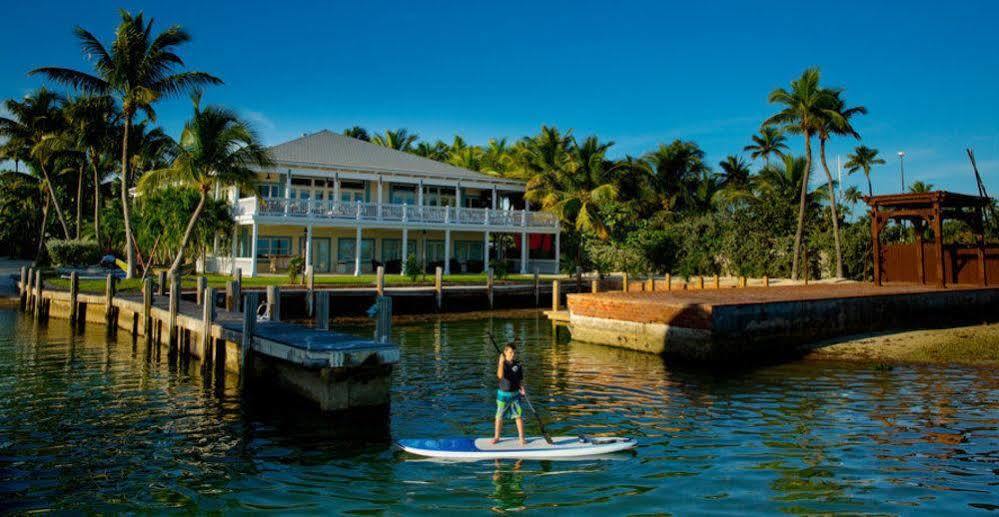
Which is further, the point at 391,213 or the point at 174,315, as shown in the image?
the point at 391,213

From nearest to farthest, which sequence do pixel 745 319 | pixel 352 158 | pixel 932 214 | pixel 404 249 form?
pixel 745 319
pixel 932 214
pixel 404 249
pixel 352 158

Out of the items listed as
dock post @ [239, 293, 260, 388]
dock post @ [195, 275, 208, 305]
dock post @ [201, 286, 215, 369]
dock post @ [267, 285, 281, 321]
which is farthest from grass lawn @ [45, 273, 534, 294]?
dock post @ [239, 293, 260, 388]

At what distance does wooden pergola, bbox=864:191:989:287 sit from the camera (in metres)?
23.9

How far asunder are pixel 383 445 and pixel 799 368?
1052 cm

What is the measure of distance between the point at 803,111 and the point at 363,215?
77.3 ft

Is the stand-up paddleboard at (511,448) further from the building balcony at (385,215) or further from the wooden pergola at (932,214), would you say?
the building balcony at (385,215)

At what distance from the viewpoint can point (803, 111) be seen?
36250 mm

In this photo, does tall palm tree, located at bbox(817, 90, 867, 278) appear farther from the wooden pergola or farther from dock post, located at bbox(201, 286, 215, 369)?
dock post, located at bbox(201, 286, 215, 369)

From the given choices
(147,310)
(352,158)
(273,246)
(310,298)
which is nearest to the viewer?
(147,310)

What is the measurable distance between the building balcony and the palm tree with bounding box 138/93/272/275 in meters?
3.41

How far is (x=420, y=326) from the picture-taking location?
84.3ft

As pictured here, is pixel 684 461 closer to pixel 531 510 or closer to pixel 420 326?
pixel 531 510

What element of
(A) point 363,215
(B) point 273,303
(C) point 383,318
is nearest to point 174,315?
(B) point 273,303

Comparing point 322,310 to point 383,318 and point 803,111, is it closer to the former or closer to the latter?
point 383,318
